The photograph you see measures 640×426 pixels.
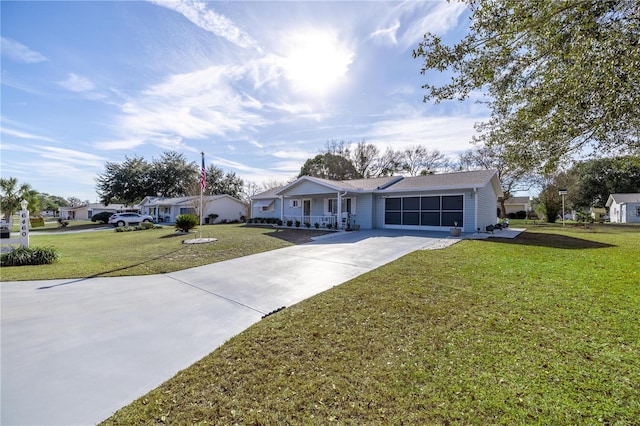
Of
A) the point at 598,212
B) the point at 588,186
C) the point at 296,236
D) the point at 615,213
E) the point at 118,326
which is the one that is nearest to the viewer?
the point at 118,326

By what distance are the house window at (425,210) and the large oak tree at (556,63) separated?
355 inches

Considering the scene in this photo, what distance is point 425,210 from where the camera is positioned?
16500 millimetres

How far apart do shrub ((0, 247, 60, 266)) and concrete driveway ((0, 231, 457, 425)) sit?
127 inches

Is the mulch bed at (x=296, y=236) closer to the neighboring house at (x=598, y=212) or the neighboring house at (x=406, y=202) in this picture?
the neighboring house at (x=406, y=202)

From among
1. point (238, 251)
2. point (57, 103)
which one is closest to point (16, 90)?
point (57, 103)

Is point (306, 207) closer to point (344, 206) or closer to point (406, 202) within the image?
point (344, 206)

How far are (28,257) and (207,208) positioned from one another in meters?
21.3

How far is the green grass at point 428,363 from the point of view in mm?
2385

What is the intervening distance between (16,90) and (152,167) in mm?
35613

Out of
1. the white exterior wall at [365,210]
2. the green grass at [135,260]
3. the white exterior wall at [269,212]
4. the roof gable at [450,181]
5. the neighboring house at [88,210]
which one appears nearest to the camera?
the green grass at [135,260]

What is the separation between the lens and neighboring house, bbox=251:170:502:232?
49.8 feet

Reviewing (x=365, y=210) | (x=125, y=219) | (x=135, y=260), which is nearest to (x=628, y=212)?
(x=365, y=210)

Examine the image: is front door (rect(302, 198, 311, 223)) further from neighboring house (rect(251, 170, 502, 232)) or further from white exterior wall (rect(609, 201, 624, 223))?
white exterior wall (rect(609, 201, 624, 223))

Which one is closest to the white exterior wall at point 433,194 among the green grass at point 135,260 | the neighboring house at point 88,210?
the green grass at point 135,260
